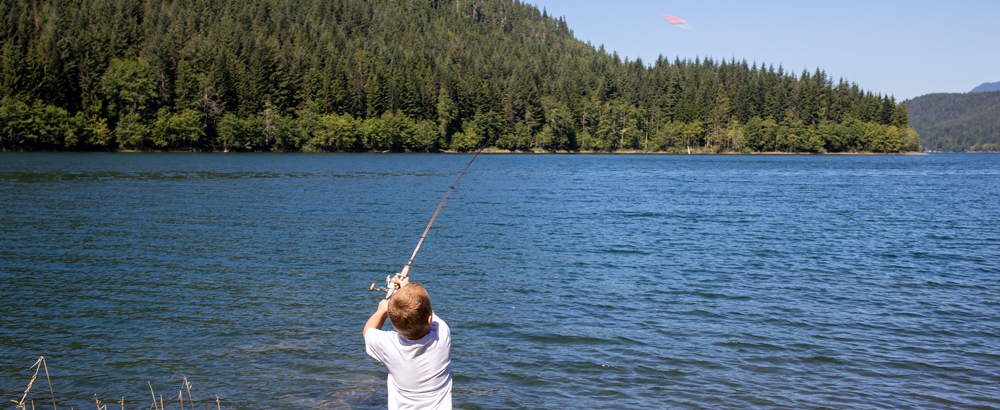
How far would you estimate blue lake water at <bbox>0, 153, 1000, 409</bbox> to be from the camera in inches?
345

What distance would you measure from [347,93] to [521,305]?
395 ft

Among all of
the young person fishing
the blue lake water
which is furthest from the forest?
the young person fishing

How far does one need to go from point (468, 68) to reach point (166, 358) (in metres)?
150

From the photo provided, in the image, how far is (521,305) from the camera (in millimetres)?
13211

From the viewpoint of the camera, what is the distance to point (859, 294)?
14391mm

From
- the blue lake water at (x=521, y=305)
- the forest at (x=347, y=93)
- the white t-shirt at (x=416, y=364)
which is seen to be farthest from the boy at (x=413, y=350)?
the forest at (x=347, y=93)

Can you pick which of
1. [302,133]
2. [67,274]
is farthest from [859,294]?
[302,133]

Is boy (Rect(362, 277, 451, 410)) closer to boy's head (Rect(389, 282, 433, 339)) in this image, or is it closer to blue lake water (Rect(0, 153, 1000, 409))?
boy's head (Rect(389, 282, 433, 339))

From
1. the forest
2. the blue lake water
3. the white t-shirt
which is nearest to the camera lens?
the white t-shirt

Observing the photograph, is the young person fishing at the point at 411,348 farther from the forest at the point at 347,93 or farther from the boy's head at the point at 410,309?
the forest at the point at 347,93

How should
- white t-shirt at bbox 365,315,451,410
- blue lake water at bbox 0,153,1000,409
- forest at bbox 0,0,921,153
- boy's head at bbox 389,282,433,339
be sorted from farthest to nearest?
forest at bbox 0,0,921,153, blue lake water at bbox 0,153,1000,409, white t-shirt at bbox 365,315,451,410, boy's head at bbox 389,282,433,339

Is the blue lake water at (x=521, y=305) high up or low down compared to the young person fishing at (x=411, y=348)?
down

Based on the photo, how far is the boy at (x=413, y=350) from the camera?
13.6 ft

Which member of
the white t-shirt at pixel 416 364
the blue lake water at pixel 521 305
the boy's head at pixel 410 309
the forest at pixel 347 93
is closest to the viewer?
the boy's head at pixel 410 309
